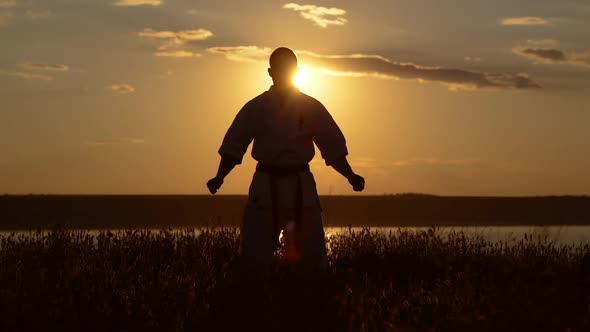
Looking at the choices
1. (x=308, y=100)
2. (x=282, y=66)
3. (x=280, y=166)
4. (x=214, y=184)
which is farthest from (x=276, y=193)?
(x=282, y=66)

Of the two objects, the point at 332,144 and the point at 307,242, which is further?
the point at 332,144

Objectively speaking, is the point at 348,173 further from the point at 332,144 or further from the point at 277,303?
the point at 277,303

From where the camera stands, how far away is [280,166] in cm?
881

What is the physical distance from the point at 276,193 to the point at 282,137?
0.50 metres

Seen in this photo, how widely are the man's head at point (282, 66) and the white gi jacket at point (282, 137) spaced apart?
112 mm

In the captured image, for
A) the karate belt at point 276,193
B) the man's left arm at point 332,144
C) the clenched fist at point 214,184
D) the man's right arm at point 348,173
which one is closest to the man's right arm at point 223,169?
the clenched fist at point 214,184

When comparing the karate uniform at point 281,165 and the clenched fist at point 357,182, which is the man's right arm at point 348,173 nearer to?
the clenched fist at point 357,182

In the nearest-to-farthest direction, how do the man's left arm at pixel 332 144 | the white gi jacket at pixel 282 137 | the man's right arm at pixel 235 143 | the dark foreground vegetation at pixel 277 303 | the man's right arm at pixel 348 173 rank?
the dark foreground vegetation at pixel 277 303
the white gi jacket at pixel 282 137
the man's right arm at pixel 235 143
the man's left arm at pixel 332 144
the man's right arm at pixel 348 173

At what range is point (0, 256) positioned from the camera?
12.2m

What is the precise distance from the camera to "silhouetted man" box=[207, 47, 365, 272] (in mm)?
8797

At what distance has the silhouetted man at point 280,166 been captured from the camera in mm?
8797

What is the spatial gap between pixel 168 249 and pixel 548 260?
5.19 metres

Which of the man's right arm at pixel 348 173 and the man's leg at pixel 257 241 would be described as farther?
the man's right arm at pixel 348 173

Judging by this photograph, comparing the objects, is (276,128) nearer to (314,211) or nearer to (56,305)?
(314,211)
